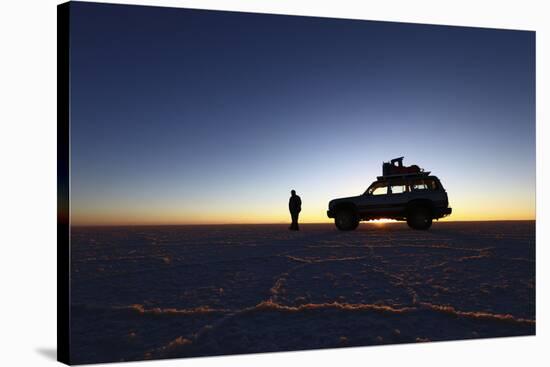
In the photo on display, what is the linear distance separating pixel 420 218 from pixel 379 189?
108 cm

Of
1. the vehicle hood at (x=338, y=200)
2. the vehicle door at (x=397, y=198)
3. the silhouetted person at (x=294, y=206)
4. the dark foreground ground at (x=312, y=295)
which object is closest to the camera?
the dark foreground ground at (x=312, y=295)

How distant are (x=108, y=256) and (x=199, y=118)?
379 centimetres

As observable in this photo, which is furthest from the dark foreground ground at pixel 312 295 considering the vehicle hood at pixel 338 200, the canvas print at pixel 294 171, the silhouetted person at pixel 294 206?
the silhouetted person at pixel 294 206

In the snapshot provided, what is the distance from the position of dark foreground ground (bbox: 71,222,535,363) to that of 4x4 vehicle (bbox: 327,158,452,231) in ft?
0.78

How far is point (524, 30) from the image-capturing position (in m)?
9.45

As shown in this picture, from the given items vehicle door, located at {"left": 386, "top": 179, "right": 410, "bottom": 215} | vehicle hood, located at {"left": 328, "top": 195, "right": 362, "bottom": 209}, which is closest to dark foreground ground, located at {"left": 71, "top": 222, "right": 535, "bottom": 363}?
vehicle door, located at {"left": 386, "top": 179, "right": 410, "bottom": 215}

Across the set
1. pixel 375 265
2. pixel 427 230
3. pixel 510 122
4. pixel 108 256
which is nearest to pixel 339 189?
pixel 375 265

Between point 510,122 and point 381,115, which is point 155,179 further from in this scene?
point 510,122

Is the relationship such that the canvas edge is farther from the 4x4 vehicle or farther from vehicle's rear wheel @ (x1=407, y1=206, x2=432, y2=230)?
vehicle's rear wheel @ (x1=407, y1=206, x2=432, y2=230)

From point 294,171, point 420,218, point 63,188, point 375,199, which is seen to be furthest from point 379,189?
point 63,188

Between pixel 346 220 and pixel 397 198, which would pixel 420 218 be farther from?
pixel 346 220

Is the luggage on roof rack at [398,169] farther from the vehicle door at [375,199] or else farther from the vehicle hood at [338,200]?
the vehicle hood at [338,200]

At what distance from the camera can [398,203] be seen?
10.5 m

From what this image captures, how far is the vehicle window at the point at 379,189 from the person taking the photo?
903 cm
